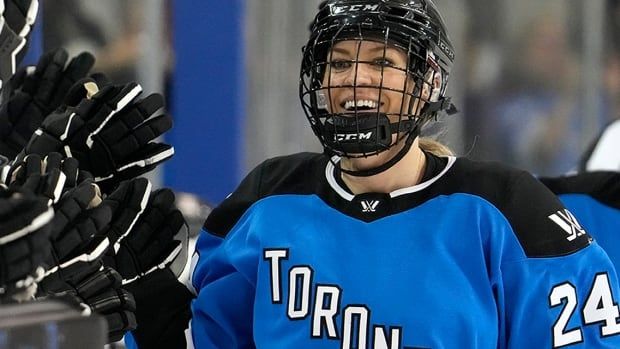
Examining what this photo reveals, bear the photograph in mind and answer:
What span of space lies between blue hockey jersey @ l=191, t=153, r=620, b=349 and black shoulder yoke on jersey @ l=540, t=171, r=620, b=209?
0.59 m

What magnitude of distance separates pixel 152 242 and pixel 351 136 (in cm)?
36

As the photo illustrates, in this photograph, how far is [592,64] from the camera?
5633 mm

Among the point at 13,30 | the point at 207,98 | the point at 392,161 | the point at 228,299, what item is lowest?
the point at 207,98

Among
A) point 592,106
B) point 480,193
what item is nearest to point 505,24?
point 592,106

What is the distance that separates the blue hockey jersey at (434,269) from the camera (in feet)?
5.71

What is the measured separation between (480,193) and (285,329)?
34 centimetres

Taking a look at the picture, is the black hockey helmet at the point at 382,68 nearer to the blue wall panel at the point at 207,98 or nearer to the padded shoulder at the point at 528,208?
the padded shoulder at the point at 528,208

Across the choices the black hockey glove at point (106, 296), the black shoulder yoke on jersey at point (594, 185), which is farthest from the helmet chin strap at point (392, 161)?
the black shoulder yoke on jersey at point (594, 185)

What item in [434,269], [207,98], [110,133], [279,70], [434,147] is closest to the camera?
[434,269]

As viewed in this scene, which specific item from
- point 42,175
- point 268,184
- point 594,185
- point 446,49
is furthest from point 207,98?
point 42,175

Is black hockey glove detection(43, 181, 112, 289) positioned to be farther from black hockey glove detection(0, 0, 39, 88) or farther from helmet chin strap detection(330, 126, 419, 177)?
helmet chin strap detection(330, 126, 419, 177)

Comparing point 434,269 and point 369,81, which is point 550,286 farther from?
point 369,81

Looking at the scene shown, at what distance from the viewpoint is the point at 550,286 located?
1.75 meters

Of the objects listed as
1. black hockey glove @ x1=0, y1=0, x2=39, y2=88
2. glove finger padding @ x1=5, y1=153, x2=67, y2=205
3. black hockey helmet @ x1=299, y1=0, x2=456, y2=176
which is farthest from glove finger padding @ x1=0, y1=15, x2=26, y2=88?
black hockey helmet @ x1=299, y1=0, x2=456, y2=176
